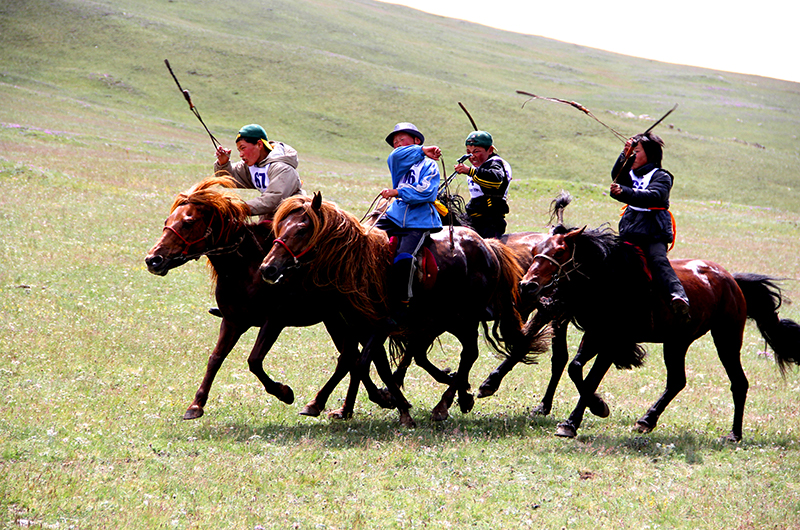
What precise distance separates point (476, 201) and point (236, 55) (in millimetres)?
74581

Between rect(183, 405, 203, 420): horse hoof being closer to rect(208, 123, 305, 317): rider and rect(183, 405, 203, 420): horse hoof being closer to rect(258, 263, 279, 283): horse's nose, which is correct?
rect(208, 123, 305, 317): rider

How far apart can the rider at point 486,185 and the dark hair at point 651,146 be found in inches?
84.8

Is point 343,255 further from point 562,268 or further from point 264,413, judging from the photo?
point 562,268

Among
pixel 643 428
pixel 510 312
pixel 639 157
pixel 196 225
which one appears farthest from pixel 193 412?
pixel 639 157

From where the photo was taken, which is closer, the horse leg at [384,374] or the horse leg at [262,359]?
the horse leg at [262,359]

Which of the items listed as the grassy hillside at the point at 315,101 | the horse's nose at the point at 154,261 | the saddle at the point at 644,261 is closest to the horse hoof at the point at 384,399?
the horse's nose at the point at 154,261

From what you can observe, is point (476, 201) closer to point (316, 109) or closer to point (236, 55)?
point (316, 109)

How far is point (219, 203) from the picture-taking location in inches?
336

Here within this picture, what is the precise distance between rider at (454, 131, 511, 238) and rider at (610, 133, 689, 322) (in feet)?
6.72

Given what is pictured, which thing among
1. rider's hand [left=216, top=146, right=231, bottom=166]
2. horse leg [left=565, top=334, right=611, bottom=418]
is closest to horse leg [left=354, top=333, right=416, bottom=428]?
horse leg [left=565, top=334, right=611, bottom=418]

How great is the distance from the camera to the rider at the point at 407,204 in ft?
28.3

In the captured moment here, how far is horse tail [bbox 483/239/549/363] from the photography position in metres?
10.0

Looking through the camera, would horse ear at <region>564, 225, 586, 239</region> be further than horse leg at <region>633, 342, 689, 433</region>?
No

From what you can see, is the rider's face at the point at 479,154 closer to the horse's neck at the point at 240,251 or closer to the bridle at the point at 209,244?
the horse's neck at the point at 240,251
